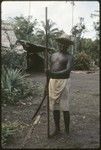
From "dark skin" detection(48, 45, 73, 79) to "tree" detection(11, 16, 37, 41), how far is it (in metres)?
25.0

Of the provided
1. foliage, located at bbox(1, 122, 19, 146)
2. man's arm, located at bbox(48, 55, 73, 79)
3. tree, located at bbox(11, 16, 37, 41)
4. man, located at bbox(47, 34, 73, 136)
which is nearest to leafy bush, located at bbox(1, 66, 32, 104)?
foliage, located at bbox(1, 122, 19, 146)

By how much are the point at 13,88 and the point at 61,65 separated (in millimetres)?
4439

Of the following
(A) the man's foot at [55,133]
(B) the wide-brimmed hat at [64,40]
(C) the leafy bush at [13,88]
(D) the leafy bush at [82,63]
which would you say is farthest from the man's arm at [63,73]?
(D) the leafy bush at [82,63]

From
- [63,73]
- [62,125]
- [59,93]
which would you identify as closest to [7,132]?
[59,93]

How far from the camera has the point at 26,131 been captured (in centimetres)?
655

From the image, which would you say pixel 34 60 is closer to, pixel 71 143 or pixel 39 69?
pixel 39 69

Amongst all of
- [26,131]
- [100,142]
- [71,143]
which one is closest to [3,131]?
[26,131]

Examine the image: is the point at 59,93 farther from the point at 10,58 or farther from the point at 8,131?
the point at 10,58

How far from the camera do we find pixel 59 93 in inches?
237

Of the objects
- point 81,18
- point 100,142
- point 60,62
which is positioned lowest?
point 100,142

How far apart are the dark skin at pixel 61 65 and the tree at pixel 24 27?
25.0 metres

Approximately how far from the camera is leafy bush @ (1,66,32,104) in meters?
9.40

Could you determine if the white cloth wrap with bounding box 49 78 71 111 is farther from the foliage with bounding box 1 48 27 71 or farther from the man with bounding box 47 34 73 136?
the foliage with bounding box 1 48 27 71

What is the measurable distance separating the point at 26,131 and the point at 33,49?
50.4ft
